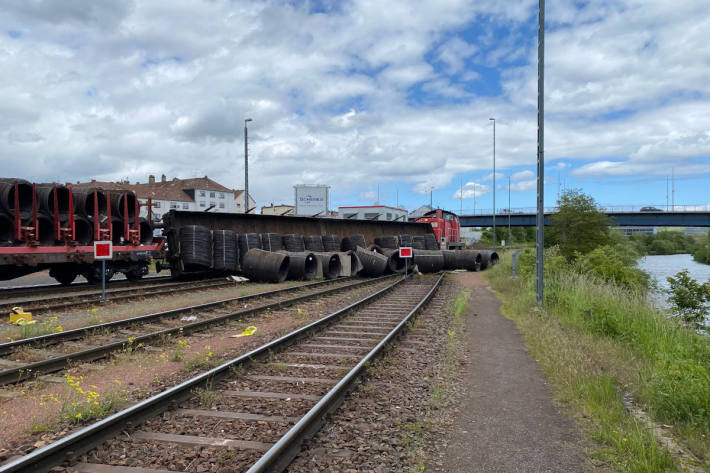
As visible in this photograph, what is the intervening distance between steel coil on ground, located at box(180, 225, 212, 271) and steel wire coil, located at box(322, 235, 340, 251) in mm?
8554

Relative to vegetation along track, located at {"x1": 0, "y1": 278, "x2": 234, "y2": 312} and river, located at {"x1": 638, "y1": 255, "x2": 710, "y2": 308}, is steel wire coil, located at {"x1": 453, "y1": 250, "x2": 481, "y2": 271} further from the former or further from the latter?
vegetation along track, located at {"x1": 0, "y1": 278, "x2": 234, "y2": 312}

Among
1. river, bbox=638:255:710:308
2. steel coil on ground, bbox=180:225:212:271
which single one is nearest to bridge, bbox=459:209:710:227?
river, bbox=638:255:710:308

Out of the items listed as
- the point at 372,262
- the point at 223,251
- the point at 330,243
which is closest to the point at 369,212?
the point at 330,243

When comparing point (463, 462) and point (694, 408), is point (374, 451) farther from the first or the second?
point (694, 408)

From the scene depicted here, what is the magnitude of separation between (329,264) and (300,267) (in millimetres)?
2771

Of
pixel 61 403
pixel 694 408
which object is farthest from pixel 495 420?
pixel 61 403

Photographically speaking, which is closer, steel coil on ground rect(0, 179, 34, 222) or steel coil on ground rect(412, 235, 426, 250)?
steel coil on ground rect(0, 179, 34, 222)

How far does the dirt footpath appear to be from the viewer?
4.15 metres

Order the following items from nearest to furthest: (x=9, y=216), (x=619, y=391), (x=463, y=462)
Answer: (x=463, y=462), (x=619, y=391), (x=9, y=216)

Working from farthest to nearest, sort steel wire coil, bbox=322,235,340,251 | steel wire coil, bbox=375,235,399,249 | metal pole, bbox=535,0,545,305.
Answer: steel wire coil, bbox=375,235,399,249, steel wire coil, bbox=322,235,340,251, metal pole, bbox=535,0,545,305

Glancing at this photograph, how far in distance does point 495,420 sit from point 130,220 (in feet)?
53.1

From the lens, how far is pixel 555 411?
5.42 metres

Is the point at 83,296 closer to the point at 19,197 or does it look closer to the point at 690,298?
the point at 19,197

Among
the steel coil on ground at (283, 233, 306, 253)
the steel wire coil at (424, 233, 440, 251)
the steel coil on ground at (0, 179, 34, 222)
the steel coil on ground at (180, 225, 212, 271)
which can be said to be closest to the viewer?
the steel coil on ground at (0, 179, 34, 222)
